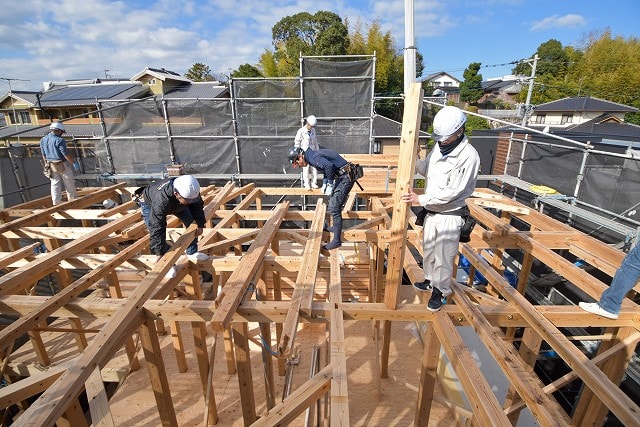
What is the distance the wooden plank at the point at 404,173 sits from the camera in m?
2.19

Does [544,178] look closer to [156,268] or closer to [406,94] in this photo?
[406,94]

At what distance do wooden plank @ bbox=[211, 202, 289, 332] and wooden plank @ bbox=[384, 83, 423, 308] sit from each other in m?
1.41

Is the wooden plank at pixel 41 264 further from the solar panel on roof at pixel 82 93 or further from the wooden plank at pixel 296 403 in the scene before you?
the solar panel on roof at pixel 82 93

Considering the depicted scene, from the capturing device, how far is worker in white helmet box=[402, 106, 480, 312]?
2.38 meters

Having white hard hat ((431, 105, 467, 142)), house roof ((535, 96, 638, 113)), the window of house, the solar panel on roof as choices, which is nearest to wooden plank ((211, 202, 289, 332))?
white hard hat ((431, 105, 467, 142))

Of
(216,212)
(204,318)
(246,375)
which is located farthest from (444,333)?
(216,212)

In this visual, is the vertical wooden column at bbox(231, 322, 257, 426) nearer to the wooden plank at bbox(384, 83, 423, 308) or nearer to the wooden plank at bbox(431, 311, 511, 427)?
the wooden plank at bbox(384, 83, 423, 308)

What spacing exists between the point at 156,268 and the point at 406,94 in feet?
9.85

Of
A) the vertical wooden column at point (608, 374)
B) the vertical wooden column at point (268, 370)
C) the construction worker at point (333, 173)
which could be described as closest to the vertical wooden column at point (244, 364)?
the vertical wooden column at point (268, 370)

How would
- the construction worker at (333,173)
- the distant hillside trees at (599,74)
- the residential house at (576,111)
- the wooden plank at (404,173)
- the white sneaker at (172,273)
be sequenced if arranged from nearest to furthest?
1. the wooden plank at (404,173)
2. the white sneaker at (172,273)
3. the construction worker at (333,173)
4. the residential house at (576,111)
5. the distant hillside trees at (599,74)

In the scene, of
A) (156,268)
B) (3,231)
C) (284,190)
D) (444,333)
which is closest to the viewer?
(444,333)

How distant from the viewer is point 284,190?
7430 millimetres

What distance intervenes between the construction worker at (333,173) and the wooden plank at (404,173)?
6.17ft

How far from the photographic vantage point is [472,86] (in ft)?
139
